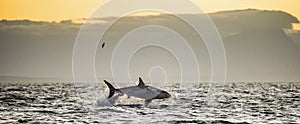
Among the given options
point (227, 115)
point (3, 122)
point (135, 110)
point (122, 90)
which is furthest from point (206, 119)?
point (3, 122)

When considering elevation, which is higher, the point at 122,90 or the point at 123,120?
the point at 122,90

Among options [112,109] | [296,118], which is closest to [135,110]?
[112,109]

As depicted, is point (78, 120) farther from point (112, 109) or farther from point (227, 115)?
point (227, 115)

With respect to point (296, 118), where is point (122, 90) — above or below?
above

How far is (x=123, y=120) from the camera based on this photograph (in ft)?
94.9

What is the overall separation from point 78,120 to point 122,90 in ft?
30.1

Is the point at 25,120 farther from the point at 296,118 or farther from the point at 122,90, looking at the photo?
the point at 296,118

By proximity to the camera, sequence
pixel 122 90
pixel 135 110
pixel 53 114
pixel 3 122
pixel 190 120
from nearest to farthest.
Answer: pixel 3 122, pixel 190 120, pixel 53 114, pixel 135 110, pixel 122 90

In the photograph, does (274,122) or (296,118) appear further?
(296,118)

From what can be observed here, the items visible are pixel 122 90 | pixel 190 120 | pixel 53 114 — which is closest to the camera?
pixel 190 120

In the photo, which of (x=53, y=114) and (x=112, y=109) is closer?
(x=53, y=114)

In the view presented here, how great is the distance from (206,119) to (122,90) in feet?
30.4

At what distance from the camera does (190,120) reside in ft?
98.1

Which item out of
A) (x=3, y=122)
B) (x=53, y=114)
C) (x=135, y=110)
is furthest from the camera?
(x=135, y=110)
